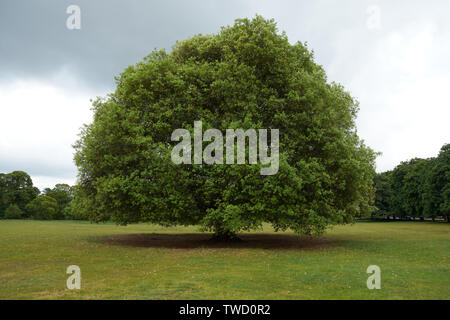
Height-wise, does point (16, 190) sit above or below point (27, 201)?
above

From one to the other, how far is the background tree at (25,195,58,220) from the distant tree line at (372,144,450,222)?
8910 centimetres

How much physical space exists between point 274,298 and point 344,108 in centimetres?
2266

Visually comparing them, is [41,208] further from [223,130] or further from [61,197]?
[223,130]

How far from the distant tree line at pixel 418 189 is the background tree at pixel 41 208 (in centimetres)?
8910

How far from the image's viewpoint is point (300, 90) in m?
26.7

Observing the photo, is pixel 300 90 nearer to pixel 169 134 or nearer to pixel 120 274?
pixel 169 134

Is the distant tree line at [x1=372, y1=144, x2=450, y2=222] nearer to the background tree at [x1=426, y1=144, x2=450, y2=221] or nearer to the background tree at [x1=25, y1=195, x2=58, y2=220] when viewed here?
the background tree at [x1=426, y1=144, x2=450, y2=221]

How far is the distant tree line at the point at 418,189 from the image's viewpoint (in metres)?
64.9

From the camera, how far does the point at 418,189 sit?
79.4 meters

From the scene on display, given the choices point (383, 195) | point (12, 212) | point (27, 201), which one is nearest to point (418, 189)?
point (383, 195)

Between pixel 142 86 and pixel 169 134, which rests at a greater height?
→ pixel 142 86

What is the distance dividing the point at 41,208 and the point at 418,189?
337ft

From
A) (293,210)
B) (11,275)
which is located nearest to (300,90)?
(293,210)
